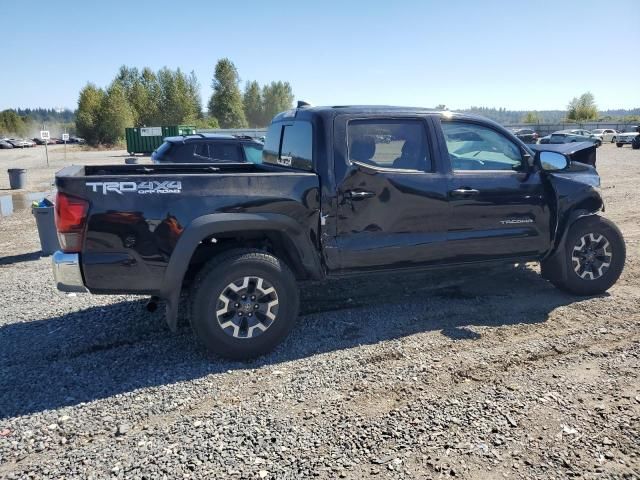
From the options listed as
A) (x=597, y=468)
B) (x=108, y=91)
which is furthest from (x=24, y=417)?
(x=108, y=91)

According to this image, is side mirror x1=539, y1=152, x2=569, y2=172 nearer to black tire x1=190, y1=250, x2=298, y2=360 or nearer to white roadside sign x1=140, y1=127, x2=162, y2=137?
black tire x1=190, y1=250, x2=298, y2=360

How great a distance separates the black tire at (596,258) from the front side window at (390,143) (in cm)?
196

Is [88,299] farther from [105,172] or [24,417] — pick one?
[24,417]

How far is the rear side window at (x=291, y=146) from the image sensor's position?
432 centimetres

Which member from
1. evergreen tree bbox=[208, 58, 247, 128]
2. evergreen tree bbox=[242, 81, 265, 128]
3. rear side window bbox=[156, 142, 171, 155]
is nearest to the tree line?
evergreen tree bbox=[208, 58, 247, 128]

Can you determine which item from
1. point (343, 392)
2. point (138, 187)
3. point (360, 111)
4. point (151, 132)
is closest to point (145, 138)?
point (151, 132)

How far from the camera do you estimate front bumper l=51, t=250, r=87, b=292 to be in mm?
3539

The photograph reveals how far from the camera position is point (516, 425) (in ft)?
9.84

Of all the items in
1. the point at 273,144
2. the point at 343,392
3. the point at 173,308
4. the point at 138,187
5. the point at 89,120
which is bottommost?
the point at 343,392

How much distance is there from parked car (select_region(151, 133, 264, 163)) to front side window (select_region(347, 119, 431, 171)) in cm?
539

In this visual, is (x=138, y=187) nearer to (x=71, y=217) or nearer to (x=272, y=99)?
(x=71, y=217)

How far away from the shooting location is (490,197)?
463 centimetres

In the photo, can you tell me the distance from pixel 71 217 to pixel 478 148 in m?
3.63

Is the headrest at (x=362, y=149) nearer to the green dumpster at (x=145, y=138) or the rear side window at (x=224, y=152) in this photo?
the rear side window at (x=224, y=152)
